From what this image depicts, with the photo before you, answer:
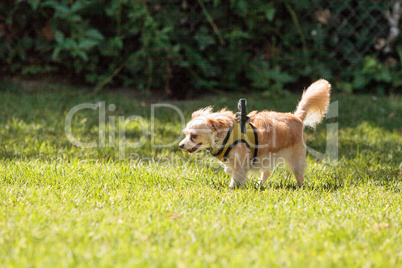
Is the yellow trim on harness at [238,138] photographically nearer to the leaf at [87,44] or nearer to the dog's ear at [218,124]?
the dog's ear at [218,124]

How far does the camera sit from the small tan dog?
3455mm

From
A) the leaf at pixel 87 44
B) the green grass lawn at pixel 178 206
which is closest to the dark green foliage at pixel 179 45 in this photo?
the leaf at pixel 87 44

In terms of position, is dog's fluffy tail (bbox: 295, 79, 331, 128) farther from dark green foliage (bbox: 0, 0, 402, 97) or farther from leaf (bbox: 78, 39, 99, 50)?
leaf (bbox: 78, 39, 99, 50)

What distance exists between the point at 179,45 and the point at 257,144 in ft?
12.4

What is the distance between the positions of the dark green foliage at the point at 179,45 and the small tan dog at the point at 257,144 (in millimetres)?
3384

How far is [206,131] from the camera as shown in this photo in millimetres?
3432

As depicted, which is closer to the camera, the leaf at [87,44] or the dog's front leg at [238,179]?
the dog's front leg at [238,179]

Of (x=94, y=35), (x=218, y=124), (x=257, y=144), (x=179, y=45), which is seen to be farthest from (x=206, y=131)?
(x=94, y=35)

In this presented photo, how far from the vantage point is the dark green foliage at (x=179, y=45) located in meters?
6.75

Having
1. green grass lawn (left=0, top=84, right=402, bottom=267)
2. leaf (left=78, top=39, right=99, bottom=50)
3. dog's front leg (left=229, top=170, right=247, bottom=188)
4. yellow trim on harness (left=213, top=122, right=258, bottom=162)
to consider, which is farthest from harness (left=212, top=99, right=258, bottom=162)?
leaf (left=78, top=39, right=99, bottom=50)

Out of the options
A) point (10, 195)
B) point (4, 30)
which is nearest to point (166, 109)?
point (4, 30)

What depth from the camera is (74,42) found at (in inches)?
261

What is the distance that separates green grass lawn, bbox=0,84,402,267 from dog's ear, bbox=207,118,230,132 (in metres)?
0.46

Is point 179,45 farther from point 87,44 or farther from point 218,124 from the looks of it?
point 218,124
